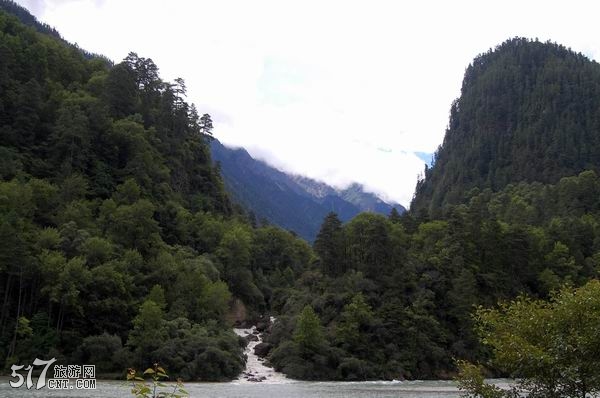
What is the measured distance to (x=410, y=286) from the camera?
97.4 m

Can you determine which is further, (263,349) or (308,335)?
(263,349)

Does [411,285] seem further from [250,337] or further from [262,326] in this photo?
[250,337]

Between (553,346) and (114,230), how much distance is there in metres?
82.5

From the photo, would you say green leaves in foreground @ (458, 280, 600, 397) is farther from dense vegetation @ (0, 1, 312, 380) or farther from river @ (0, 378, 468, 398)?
dense vegetation @ (0, 1, 312, 380)

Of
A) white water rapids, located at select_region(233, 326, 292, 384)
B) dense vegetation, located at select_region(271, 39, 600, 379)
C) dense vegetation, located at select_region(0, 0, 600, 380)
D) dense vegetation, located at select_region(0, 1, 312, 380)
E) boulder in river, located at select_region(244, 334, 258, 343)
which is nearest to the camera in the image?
dense vegetation, located at select_region(0, 1, 312, 380)

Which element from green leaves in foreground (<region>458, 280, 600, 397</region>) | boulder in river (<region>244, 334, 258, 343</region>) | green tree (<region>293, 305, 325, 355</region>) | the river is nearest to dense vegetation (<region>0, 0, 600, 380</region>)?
green tree (<region>293, 305, 325, 355</region>)

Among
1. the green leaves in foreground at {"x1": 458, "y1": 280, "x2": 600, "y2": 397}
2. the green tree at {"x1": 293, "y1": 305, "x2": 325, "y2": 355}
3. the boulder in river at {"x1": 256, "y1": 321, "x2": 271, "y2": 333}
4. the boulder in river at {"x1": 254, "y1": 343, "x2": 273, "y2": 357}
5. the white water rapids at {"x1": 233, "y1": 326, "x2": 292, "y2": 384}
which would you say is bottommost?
the white water rapids at {"x1": 233, "y1": 326, "x2": 292, "y2": 384}

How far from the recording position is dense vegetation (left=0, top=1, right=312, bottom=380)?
2904 inches

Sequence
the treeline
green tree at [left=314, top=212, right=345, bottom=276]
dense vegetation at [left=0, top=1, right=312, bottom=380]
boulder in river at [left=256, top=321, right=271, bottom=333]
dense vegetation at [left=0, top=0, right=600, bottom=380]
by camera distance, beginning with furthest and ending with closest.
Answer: green tree at [left=314, top=212, right=345, bottom=276], boulder in river at [left=256, top=321, right=271, bottom=333], the treeline, dense vegetation at [left=0, top=0, right=600, bottom=380], dense vegetation at [left=0, top=1, right=312, bottom=380]

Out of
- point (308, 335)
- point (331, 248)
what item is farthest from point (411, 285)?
point (308, 335)

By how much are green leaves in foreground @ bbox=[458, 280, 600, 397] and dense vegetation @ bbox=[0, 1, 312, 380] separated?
6293 centimetres

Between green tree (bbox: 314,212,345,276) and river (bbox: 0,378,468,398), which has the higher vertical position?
green tree (bbox: 314,212,345,276)

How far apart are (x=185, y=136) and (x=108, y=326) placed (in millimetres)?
68253

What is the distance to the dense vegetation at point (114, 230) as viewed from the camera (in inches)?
2904
